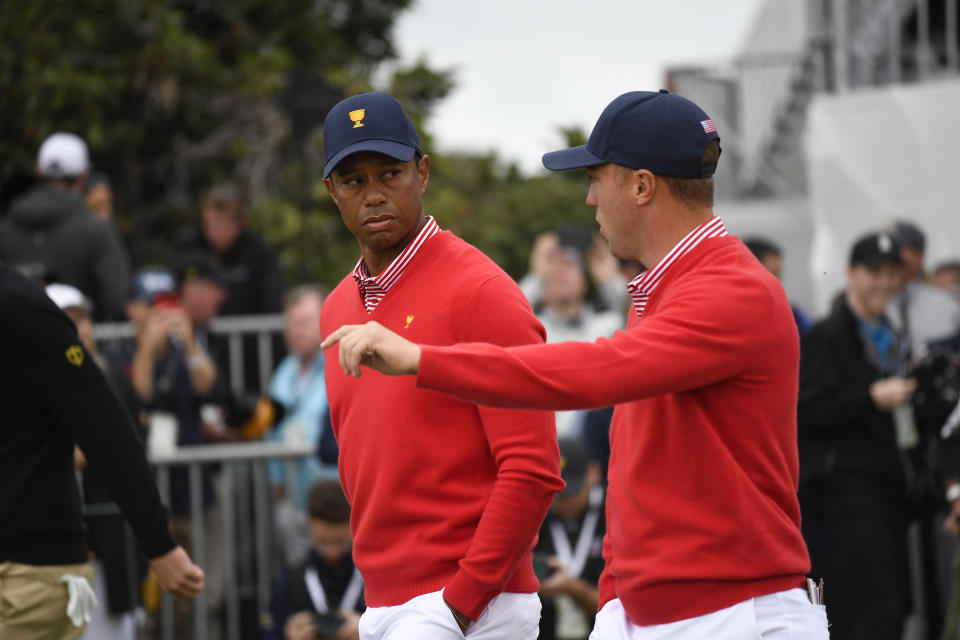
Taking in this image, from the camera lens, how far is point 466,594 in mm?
3396

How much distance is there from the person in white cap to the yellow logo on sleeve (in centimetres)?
432

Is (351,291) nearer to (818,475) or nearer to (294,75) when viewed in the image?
(818,475)

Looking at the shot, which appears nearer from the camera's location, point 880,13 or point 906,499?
point 906,499

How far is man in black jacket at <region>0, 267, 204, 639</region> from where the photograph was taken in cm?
401

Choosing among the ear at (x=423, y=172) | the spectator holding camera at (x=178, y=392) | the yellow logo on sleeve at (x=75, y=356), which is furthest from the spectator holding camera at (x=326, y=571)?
the ear at (x=423, y=172)

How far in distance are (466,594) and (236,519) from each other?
460 centimetres

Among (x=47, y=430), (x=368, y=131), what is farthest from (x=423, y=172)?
(x=47, y=430)

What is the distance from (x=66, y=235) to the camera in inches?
328

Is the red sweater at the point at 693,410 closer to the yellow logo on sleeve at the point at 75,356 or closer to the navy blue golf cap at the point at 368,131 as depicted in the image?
the navy blue golf cap at the point at 368,131

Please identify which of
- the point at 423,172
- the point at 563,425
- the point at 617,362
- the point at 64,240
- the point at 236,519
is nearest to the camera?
the point at 617,362

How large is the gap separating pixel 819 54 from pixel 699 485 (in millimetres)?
11946

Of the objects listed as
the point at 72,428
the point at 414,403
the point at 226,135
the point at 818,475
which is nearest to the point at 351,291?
the point at 414,403

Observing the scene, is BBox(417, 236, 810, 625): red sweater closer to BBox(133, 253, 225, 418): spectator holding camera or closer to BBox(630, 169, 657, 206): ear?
BBox(630, 169, 657, 206): ear

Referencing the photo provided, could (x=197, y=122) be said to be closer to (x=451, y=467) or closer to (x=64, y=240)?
(x=64, y=240)
